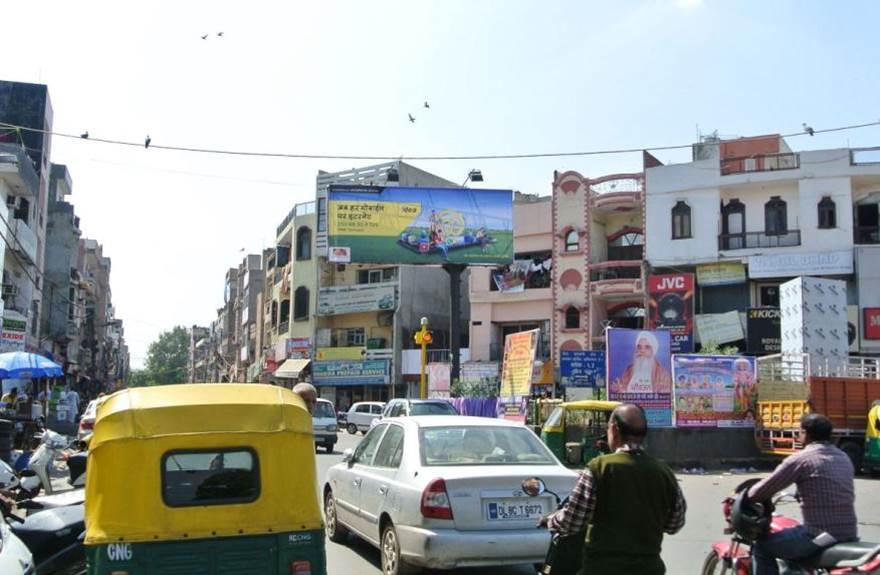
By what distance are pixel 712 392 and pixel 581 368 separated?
5753mm

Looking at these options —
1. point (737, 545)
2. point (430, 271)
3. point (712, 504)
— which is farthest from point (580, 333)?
point (737, 545)

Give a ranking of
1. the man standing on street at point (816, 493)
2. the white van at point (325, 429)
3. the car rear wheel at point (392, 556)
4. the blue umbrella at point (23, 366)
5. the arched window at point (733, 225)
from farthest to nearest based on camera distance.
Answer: the arched window at point (733, 225) → the white van at point (325, 429) → the blue umbrella at point (23, 366) → the car rear wheel at point (392, 556) → the man standing on street at point (816, 493)

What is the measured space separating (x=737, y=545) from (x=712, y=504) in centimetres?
851

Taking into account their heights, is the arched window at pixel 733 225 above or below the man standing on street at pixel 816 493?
above

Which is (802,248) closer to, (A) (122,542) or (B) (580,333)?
(B) (580,333)

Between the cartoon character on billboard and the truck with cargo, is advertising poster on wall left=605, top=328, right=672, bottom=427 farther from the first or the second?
the truck with cargo

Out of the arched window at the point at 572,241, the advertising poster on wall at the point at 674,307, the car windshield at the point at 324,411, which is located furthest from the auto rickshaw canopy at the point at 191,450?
→ the arched window at the point at 572,241

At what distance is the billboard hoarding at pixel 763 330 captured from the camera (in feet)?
111

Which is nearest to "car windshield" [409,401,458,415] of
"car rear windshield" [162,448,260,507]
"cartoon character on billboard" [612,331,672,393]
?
"cartoon character on billboard" [612,331,672,393]

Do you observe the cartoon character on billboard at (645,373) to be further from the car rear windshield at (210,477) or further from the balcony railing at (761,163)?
the car rear windshield at (210,477)

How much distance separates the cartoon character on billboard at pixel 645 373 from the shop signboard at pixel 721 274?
15.3 meters

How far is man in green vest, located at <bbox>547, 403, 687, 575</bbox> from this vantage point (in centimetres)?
415

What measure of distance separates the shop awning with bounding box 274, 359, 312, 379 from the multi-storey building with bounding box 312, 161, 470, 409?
85 cm

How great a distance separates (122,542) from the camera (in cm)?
485
